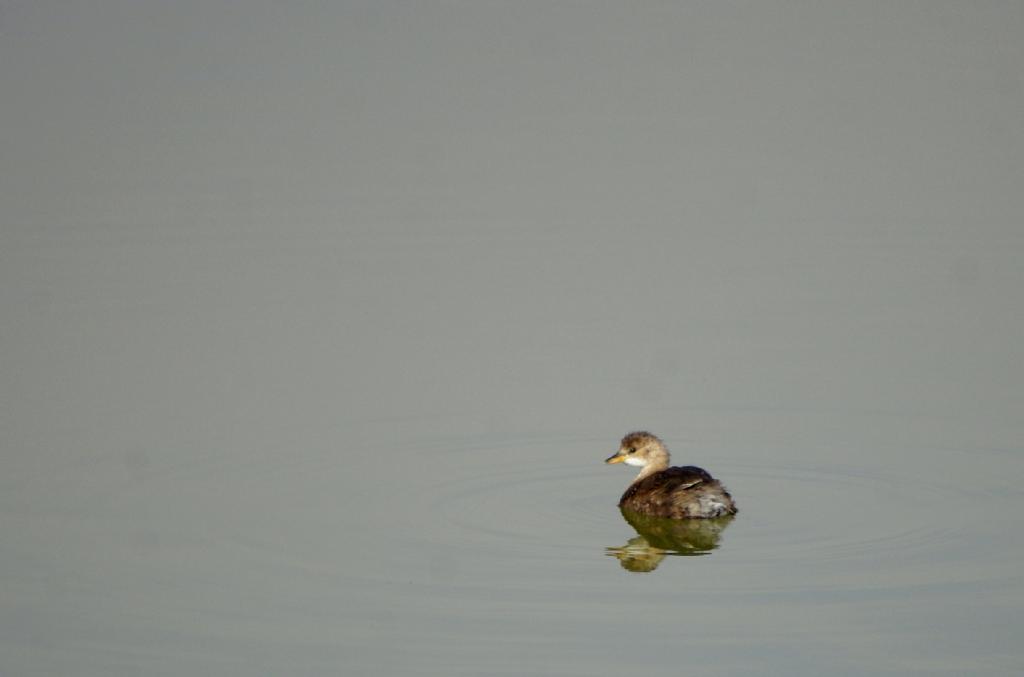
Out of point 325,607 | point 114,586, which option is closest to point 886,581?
point 325,607

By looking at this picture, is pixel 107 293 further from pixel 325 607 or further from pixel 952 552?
pixel 952 552

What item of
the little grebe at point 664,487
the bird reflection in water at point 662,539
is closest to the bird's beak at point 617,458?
the little grebe at point 664,487

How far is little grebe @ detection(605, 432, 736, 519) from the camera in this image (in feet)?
32.4

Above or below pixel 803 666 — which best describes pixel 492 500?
above

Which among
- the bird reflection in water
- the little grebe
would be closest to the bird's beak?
the little grebe

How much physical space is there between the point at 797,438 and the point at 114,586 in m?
4.19

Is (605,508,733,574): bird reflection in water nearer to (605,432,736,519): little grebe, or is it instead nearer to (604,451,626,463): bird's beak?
(605,432,736,519): little grebe

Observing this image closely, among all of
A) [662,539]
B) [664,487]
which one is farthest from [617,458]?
[662,539]

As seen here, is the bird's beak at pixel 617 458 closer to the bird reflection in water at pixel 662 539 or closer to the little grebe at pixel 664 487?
the little grebe at pixel 664 487

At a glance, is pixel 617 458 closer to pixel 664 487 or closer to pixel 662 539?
pixel 664 487

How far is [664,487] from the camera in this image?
1007 cm

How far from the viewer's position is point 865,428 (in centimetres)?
1122

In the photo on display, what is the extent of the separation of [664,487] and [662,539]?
14.4 inches

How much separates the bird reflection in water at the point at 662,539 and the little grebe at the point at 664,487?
1.6 inches
